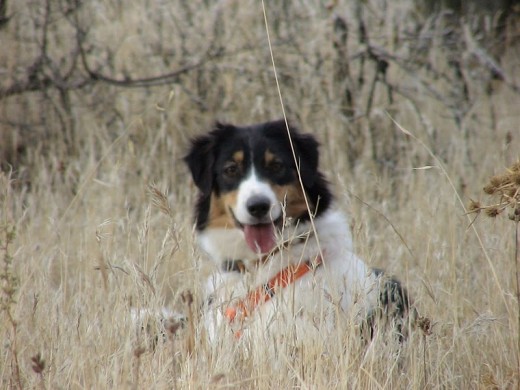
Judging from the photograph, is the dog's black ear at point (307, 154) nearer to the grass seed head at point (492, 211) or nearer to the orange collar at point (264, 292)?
the orange collar at point (264, 292)

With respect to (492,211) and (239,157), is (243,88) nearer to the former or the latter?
(239,157)

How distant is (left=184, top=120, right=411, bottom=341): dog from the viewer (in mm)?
3945

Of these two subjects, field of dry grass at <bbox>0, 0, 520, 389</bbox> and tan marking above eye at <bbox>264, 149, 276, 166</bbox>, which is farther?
field of dry grass at <bbox>0, 0, 520, 389</bbox>

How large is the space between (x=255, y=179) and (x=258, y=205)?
0.20m

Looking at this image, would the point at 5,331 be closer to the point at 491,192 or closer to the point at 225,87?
the point at 491,192

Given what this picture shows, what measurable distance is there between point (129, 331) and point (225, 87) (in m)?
4.54

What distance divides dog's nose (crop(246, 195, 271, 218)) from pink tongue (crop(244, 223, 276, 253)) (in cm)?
13

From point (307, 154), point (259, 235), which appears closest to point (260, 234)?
point (259, 235)

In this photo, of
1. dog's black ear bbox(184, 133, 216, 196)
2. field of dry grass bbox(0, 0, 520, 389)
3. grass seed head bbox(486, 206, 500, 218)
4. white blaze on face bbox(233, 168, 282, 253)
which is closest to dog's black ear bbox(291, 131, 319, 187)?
white blaze on face bbox(233, 168, 282, 253)

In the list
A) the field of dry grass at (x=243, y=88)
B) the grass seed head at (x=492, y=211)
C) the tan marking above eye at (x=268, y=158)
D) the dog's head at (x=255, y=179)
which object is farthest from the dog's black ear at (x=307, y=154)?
the field of dry grass at (x=243, y=88)

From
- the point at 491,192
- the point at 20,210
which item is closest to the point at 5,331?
the point at 491,192

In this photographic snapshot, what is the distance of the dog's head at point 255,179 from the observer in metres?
4.47

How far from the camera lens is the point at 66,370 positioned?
3.44 m

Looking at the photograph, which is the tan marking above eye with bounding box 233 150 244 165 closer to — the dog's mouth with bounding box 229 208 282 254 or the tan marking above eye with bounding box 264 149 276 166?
the tan marking above eye with bounding box 264 149 276 166
